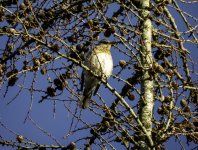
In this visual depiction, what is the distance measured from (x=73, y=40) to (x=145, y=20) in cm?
99

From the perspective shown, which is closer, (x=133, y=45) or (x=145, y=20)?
(x=133, y=45)

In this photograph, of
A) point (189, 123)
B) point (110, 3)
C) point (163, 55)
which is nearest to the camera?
point (189, 123)

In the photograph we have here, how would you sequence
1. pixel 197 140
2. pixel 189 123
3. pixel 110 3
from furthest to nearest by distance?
pixel 110 3
pixel 197 140
pixel 189 123

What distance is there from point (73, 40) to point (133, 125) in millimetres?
1523

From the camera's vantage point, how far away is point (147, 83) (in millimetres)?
5918

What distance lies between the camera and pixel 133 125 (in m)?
5.03

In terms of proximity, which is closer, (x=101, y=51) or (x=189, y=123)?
(x=189, y=123)

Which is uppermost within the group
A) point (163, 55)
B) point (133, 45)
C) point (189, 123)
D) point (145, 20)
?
point (145, 20)

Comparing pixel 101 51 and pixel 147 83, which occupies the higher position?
pixel 101 51

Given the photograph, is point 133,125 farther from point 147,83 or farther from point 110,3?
point 110,3

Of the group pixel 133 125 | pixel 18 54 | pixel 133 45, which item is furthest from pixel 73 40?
pixel 133 125

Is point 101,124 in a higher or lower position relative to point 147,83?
lower

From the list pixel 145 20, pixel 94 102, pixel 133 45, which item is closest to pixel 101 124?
pixel 94 102

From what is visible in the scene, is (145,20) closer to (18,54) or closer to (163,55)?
(163,55)
